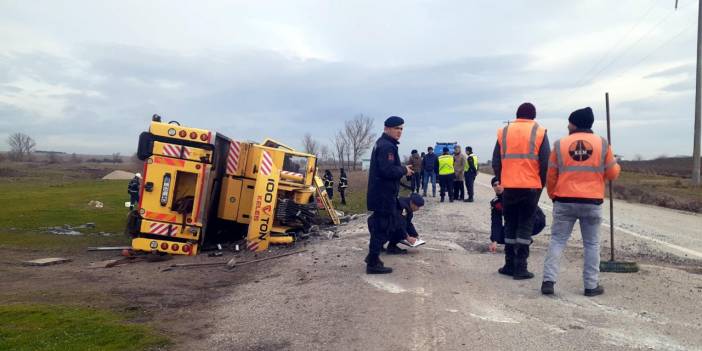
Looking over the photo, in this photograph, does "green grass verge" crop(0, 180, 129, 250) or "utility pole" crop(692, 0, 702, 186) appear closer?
"green grass verge" crop(0, 180, 129, 250)

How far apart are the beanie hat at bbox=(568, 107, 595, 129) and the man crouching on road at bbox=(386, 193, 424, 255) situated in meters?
2.91

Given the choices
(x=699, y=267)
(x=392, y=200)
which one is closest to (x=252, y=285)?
(x=392, y=200)

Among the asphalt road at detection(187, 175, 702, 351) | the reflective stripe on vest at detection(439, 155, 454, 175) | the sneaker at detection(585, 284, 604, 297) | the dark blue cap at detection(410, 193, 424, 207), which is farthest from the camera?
the reflective stripe on vest at detection(439, 155, 454, 175)

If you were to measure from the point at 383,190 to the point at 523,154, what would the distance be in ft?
5.65

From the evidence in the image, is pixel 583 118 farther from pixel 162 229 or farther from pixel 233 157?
pixel 162 229

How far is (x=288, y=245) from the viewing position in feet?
31.0

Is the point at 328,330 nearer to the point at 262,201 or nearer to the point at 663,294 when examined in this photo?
the point at 663,294

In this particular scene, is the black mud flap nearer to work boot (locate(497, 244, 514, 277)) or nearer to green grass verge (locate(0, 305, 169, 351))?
green grass verge (locate(0, 305, 169, 351))

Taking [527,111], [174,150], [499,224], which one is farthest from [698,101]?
[174,150]

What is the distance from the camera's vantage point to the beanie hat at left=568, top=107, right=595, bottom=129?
17.9 ft

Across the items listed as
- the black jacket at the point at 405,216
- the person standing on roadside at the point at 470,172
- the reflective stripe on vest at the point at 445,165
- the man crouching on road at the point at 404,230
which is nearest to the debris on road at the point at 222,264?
the man crouching on road at the point at 404,230

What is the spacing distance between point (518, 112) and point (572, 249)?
343 cm

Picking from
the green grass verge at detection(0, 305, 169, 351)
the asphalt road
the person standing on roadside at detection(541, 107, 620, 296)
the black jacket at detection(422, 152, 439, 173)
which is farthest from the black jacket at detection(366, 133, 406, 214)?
the black jacket at detection(422, 152, 439, 173)

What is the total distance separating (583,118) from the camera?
5.45 metres
